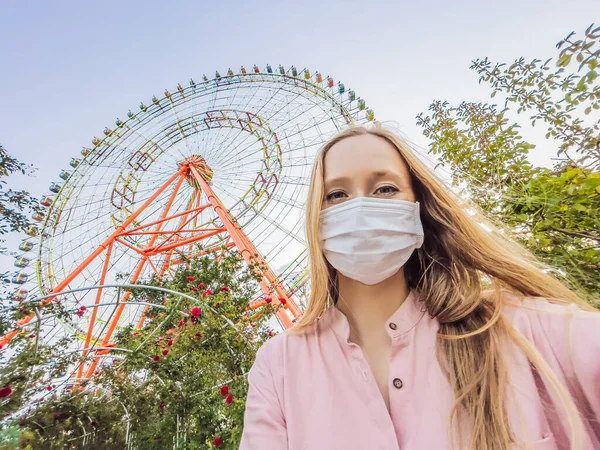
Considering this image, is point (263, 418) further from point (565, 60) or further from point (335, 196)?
point (565, 60)

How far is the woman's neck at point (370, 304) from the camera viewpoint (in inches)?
48.8

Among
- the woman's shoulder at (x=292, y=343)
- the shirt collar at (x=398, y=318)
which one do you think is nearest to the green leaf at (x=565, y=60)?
the shirt collar at (x=398, y=318)

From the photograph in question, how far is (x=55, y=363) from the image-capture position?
11.5 ft

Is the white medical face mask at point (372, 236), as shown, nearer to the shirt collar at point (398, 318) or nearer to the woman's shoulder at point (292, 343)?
the shirt collar at point (398, 318)

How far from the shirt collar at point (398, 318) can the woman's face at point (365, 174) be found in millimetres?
469

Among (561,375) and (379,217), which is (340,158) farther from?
(561,375)

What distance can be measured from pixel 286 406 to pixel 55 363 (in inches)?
151

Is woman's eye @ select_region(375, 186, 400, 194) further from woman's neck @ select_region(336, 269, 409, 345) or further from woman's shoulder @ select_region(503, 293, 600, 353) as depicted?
woman's shoulder @ select_region(503, 293, 600, 353)

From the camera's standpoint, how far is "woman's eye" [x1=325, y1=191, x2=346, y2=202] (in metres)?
1.44

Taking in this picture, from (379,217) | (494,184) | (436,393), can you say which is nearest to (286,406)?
(436,393)

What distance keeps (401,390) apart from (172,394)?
3656 millimetres

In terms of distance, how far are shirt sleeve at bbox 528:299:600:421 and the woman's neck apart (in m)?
0.49

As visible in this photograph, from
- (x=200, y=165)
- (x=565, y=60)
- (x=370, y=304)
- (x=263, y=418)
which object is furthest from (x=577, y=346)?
(x=200, y=165)

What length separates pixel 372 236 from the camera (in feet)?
4.33
